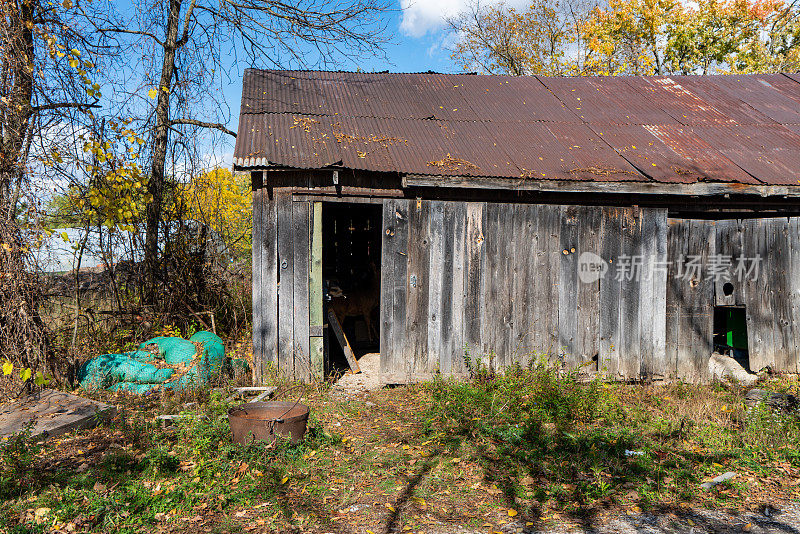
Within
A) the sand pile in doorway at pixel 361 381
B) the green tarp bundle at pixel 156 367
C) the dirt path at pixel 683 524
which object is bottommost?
the dirt path at pixel 683 524

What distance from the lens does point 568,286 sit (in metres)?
7.37

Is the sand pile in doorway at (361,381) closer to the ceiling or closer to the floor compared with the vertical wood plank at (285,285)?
closer to the floor

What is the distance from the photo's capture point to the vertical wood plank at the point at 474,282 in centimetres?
723

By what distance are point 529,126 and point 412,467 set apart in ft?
19.3

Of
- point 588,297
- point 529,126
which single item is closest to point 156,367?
point 588,297

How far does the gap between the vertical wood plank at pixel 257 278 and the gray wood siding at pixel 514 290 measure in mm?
1572

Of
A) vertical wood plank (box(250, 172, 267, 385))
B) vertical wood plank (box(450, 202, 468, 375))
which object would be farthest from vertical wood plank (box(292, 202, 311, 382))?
vertical wood plank (box(450, 202, 468, 375))

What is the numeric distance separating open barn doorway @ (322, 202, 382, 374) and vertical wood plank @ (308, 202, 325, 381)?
1.59 metres

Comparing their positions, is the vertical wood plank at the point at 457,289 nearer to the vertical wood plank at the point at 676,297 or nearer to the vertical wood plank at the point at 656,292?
the vertical wood plank at the point at 656,292

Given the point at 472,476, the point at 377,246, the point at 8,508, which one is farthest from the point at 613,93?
the point at 8,508

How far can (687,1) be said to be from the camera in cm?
2400

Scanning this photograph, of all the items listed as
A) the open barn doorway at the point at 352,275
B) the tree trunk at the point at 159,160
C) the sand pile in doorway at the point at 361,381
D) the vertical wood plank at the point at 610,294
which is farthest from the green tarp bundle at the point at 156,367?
the vertical wood plank at the point at 610,294

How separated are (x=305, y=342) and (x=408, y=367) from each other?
1.39m

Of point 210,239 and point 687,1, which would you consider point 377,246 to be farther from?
point 687,1
